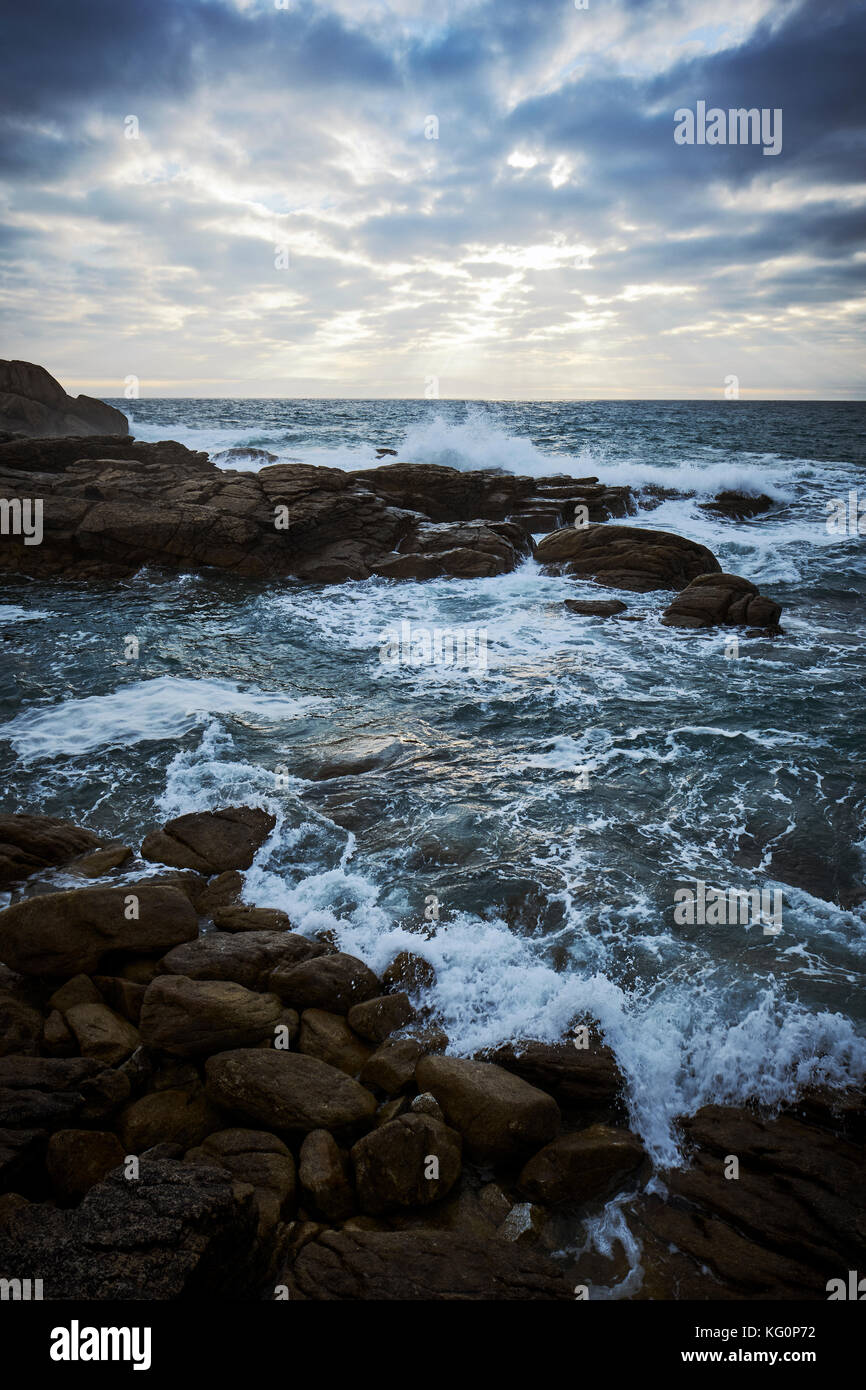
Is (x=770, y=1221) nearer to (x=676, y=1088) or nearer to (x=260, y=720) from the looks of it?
(x=676, y=1088)

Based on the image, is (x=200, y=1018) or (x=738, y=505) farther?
(x=738, y=505)

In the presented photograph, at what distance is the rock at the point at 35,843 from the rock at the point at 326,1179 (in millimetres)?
4670

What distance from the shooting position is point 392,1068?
533 cm

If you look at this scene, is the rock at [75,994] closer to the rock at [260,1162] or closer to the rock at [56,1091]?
the rock at [56,1091]

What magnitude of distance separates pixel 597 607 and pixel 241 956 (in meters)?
13.8

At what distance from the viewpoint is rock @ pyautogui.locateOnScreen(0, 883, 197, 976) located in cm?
617

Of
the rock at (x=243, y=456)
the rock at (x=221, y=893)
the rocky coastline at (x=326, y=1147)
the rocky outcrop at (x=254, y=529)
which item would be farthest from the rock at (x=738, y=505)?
the rocky coastline at (x=326, y=1147)

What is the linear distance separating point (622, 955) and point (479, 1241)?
2.99 meters

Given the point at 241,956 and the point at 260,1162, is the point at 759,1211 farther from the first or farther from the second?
the point at 241,956

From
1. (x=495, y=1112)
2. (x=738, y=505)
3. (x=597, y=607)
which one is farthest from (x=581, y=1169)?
(x=738, y=505)

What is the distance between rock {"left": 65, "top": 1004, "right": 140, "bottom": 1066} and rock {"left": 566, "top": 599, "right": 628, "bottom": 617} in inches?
563

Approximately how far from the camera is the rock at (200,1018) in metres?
5.36

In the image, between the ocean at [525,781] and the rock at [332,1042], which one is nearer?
the rock at [332,1042]
